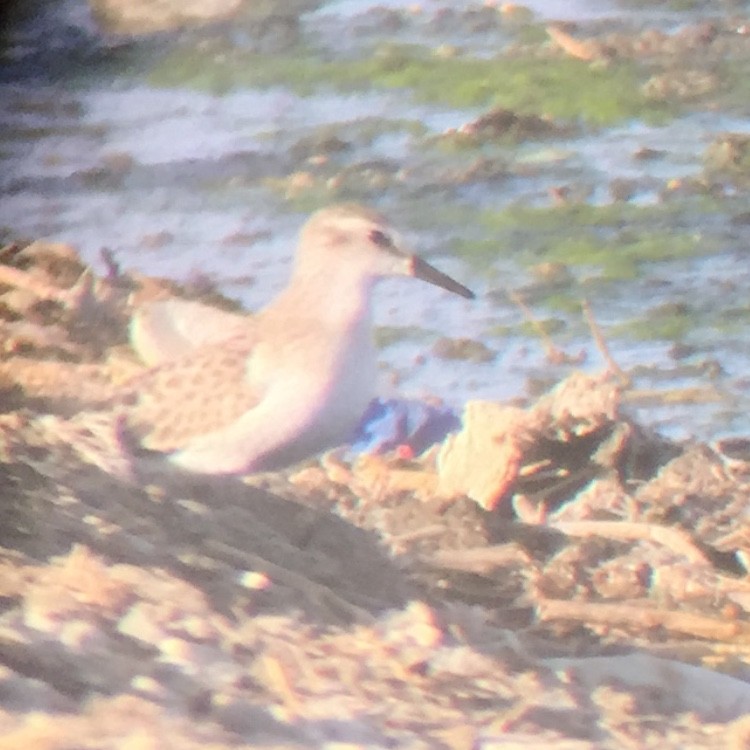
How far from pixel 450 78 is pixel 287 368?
42 centimetres

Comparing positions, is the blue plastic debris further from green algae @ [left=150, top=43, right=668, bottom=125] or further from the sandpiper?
green algae @ [left=150, top=43, right=668, bottom=125]

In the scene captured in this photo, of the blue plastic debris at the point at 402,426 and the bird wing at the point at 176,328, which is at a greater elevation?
the bird wing at the point at 176,328

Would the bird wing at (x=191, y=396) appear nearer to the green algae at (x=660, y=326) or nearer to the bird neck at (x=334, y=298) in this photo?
the bird neck at (x=334, y=298)

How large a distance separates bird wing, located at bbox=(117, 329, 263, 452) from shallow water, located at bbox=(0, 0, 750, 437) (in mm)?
76

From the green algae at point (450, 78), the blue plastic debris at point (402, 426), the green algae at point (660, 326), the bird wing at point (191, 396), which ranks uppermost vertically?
the green algae at point (450, 78)

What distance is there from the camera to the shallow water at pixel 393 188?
1.30 m

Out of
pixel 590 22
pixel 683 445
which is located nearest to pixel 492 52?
pixel 590 22

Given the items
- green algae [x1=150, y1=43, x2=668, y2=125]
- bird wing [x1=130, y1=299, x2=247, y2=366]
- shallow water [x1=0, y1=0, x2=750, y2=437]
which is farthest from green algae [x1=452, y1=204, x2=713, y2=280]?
bird wing [x1=130, y1=299, x2=247, y2=366]

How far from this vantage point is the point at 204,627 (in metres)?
1.23

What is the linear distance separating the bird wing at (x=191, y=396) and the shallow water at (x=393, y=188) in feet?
0.25

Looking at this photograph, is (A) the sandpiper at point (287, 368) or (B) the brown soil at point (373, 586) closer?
(B) the brown soil at point (373, 586)

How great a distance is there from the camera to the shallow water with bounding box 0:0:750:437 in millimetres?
1305

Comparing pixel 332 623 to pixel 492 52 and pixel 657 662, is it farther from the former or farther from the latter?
pixel 492 52

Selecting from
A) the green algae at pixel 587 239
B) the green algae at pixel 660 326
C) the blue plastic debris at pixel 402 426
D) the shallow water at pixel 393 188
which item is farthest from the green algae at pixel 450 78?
the blue plastic debris at pixel 402 426
